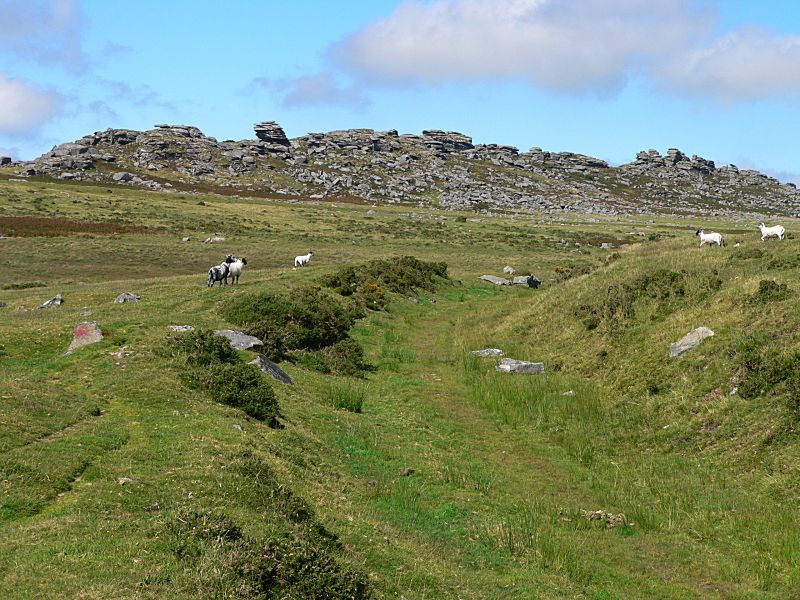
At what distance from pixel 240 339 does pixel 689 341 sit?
1610 centimetres

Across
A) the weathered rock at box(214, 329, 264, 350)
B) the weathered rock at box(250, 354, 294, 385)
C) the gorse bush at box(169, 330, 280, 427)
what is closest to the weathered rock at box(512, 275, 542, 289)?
the weathered rock at box(214, 329, 264, 350)

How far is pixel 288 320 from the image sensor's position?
28.5 metres

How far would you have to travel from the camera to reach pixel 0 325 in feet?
82.4

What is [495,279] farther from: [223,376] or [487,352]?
[223,376]

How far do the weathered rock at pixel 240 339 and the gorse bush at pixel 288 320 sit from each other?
540 mm

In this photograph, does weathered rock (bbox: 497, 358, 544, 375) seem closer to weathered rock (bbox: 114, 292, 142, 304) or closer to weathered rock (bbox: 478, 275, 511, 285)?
weathered rock (bbox: 114, 292, 142, 304)

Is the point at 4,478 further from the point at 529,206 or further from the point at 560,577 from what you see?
the point at 529,206

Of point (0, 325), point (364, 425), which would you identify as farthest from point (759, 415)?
point (0, 325)

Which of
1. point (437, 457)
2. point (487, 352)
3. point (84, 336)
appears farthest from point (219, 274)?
point (437, 457)

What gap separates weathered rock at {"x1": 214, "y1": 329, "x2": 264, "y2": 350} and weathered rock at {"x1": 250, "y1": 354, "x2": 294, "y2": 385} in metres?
2.05

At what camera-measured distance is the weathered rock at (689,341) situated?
70.7 ft

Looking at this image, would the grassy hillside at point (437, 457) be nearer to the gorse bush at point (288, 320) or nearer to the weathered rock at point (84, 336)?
the weathered rock at point (84, 336)

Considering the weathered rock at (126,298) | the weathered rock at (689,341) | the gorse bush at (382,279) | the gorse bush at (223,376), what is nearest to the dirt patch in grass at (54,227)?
the weathered rock at (126,298)

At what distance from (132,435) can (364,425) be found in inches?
284
